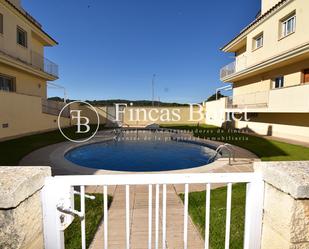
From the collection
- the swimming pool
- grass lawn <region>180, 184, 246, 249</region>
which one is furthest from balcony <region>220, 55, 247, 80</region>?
grass lawn <region>180, 184, 246, 249</region>

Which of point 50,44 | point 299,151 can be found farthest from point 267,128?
point 50,44

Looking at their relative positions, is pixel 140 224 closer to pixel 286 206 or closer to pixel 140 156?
pixel 286 206

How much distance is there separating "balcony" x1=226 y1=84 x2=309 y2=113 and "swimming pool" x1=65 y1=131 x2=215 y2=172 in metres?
5.90

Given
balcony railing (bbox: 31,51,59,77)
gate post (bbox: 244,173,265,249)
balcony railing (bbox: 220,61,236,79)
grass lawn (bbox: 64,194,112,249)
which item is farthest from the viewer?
balcony railing (bbox: 220,61,236,79)

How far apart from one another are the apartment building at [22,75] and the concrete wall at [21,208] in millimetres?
14597

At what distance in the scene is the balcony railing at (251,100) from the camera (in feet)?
53.4

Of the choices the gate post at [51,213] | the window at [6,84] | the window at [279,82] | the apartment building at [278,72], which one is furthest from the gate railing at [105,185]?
the window at [6,84]

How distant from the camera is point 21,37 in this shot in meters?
18.0

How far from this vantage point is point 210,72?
33.2 m

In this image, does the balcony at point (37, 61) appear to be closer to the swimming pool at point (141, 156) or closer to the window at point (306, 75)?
the swimming pool at point (141, 156)

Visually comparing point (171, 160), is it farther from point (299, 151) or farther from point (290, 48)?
point (290, 48)

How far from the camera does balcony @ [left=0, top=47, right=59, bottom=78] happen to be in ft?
55.2

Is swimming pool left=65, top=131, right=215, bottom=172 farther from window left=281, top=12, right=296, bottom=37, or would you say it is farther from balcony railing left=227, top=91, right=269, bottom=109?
window left=281, top=12, right=296, bottom=37

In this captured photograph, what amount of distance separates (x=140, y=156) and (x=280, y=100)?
10.2m
